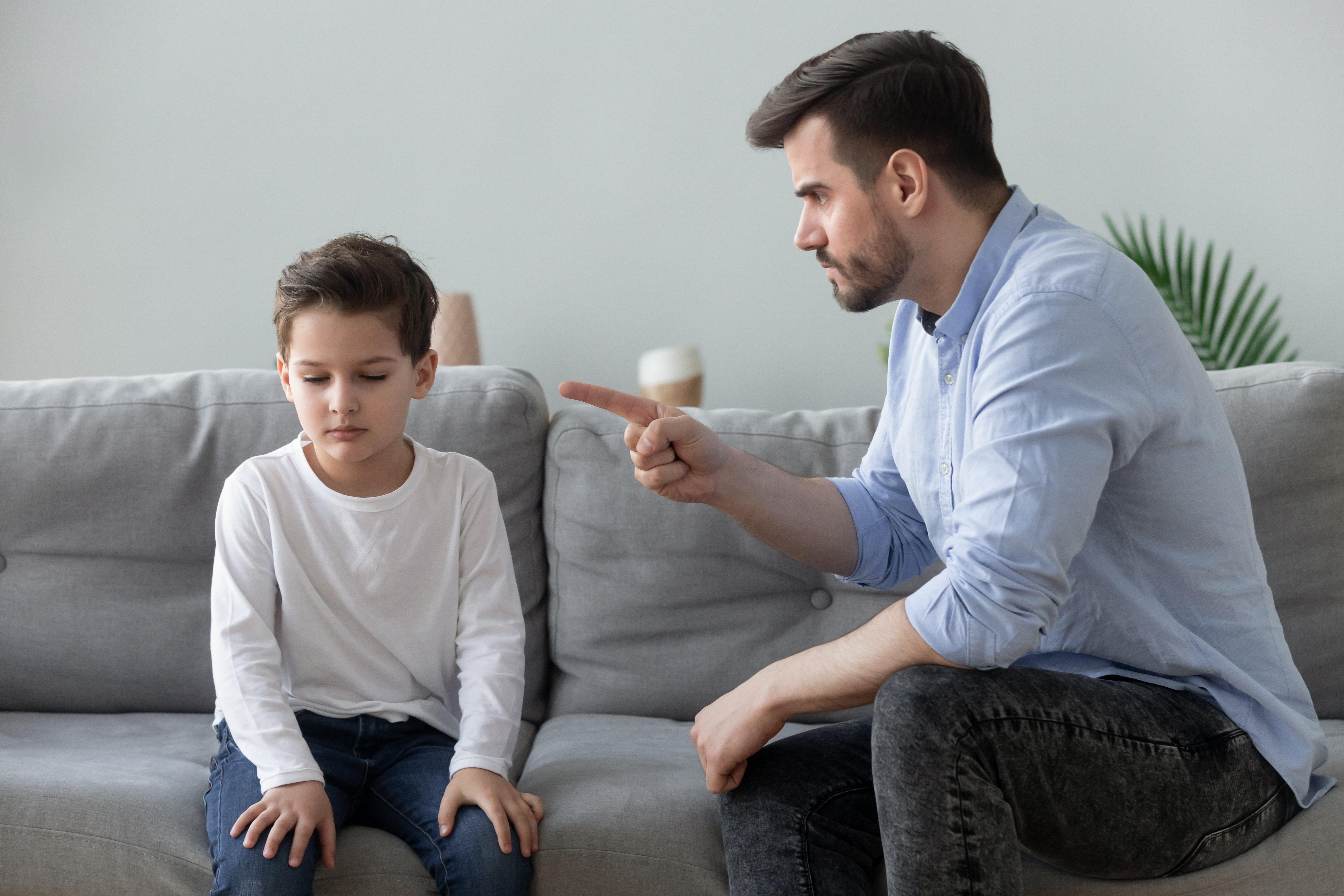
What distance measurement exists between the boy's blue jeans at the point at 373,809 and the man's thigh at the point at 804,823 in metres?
0.24

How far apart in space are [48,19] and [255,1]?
0.51 meters

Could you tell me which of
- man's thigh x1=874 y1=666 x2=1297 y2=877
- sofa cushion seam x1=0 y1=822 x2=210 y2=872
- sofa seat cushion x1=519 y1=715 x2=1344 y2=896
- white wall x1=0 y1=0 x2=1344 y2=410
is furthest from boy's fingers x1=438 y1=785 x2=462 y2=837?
white wall x1=0 y1=0 x2=1344 y2=410

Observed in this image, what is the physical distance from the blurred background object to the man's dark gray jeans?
1.30 meters

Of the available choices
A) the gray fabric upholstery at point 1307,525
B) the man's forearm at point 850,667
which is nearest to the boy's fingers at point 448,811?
the man's forearm at point 850,667

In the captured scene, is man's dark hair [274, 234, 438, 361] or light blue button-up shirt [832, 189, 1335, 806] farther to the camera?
man's dark hair [274, 234, 438, 361]

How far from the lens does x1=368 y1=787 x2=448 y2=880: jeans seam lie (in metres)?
1.09

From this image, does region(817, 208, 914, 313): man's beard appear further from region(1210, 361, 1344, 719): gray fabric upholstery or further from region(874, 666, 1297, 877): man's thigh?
region(1210, 361, 1344, 719): gray fabric upholstery

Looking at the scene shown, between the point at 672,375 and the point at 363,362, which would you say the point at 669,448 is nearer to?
the point at 363,362

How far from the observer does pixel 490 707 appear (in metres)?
1.23

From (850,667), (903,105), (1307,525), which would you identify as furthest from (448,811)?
(1307,525)

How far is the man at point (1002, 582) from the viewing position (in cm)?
90

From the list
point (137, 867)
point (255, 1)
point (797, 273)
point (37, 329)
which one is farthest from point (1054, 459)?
point (37, 329)

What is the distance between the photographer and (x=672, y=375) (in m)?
2.28

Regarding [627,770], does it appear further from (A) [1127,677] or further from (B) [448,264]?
(B) [448,264]
